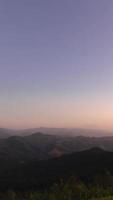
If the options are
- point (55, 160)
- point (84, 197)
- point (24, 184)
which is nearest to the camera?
point (84, 197)

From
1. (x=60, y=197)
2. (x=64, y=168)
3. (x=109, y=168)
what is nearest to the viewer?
(x=60, y=197)

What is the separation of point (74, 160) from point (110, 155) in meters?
17.1

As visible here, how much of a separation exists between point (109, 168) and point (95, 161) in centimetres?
1975

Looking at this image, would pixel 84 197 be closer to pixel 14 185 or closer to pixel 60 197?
pixel 60 197

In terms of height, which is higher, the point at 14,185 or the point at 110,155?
the point at 110,155

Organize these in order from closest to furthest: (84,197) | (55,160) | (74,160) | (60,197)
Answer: (84,197)
(60,197)
(74,160)
(55,160)

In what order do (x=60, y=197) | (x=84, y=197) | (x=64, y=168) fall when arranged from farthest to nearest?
(x=64, y=168)
(x=60, y=197)
(x=84, y=197)

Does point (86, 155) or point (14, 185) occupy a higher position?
point (86, 155)

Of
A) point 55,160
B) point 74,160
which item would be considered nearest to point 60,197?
point 74,160

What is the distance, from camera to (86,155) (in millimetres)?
153625

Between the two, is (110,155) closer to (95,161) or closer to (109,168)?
(95,161)

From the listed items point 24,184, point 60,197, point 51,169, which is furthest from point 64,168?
point 60,197

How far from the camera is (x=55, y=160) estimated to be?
16038 cm

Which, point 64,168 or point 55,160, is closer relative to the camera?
point 64,168
